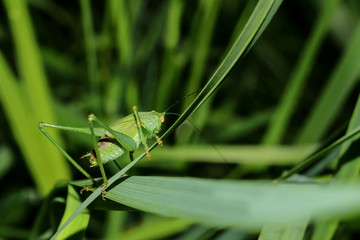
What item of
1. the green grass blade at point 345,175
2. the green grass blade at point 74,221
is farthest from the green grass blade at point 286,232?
the green grass blade at point 74,221

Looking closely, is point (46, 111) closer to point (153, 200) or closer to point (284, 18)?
point (153, 200)

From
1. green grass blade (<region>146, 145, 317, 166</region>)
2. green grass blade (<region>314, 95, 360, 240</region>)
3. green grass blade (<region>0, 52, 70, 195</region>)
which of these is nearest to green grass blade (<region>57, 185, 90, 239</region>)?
green grass blade (<region>314, 95, 360, 240</region>)

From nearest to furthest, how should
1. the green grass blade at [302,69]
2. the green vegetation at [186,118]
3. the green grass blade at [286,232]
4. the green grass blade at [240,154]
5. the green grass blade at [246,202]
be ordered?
the green grass blade at [246,202] → the green vegetation at [186,118] → the green grass blade at [286,232] → the green grass blade at [302,69] → the green grass blade at [240,154]

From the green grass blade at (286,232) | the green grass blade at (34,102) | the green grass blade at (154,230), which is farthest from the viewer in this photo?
the green grass blade at (34,102)

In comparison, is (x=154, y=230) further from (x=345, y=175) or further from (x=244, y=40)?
(x=244, y=40)

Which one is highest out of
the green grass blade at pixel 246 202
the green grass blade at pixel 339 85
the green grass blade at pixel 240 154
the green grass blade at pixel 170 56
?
the green grass blade at pixel 170 56

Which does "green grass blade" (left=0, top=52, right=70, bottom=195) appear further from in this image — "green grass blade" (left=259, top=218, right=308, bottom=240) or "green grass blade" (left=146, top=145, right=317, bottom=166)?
"green grass blade" (left=259, top=218, right=308, bottom=240)

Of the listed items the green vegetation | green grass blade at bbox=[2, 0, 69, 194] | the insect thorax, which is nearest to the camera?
the green vegetation

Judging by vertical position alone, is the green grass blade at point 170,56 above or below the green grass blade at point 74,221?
above

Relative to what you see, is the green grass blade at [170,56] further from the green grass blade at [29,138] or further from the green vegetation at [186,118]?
the green grass blade at [29,138]

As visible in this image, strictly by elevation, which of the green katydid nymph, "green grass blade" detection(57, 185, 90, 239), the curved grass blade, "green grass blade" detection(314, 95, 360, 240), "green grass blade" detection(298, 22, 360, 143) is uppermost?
"green grass blade" detection(298, 22, 360, 143)
